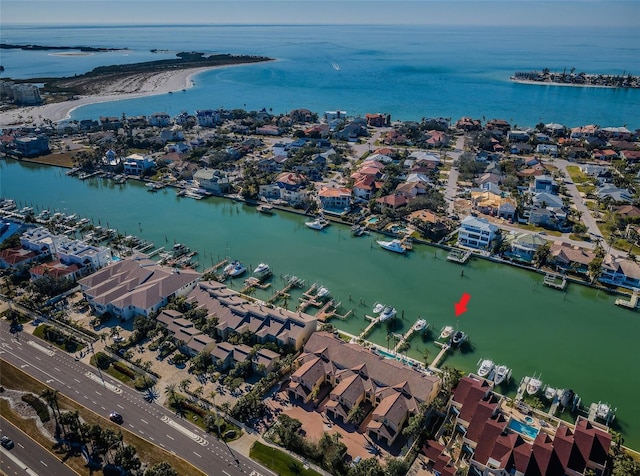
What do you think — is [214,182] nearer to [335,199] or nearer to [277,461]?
[335,199]

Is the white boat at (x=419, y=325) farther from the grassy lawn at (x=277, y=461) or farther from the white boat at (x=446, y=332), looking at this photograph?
the grassy lawn at (x=277, y=461)

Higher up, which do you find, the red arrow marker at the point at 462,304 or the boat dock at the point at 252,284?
the boat dock at the point at 252,284

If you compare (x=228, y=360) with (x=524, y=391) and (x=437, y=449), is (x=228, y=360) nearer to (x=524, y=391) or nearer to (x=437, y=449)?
(x=437, y=449)

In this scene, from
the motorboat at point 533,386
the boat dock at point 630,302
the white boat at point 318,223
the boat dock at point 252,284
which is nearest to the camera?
the motorboat at point 533,386

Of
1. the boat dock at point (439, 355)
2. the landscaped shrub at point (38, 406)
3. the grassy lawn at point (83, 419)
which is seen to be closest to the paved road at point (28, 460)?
the grassy lawn at point (83, 419)

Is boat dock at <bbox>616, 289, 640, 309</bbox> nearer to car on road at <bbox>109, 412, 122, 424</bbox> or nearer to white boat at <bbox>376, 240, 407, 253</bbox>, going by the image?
white boat at <bbox>376, 240, 407, 253</bbox>

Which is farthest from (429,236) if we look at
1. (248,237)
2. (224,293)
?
(224,293)

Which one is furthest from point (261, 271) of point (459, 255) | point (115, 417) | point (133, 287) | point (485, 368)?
point (485, 368)
